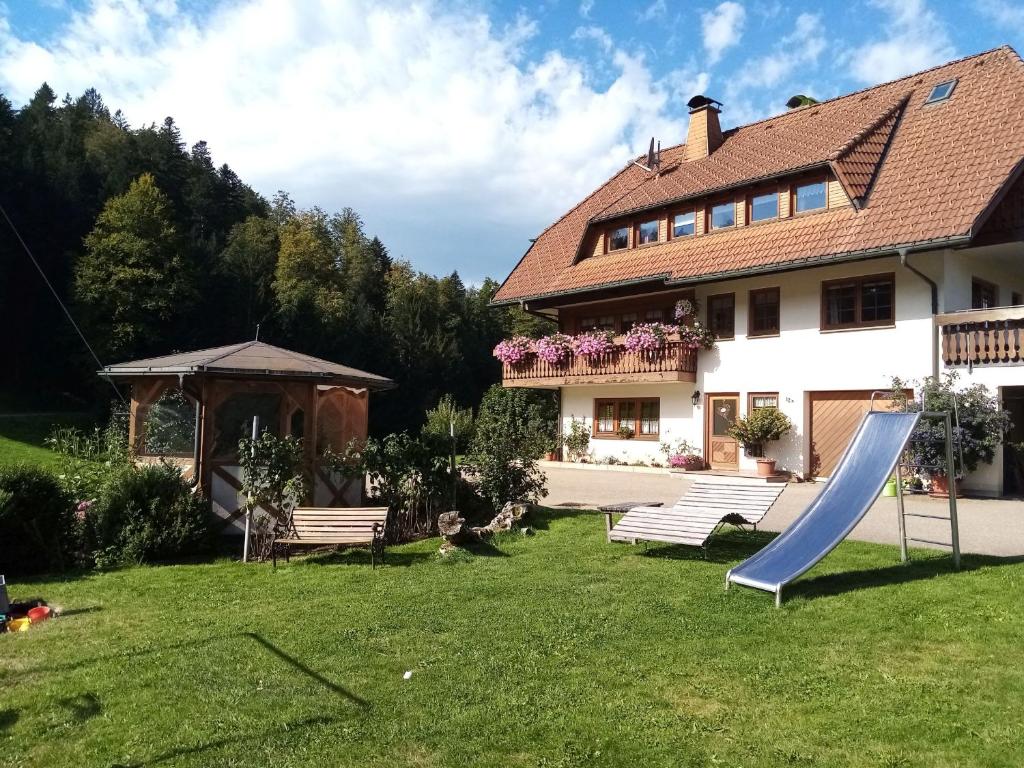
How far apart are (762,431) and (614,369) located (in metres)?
5.12

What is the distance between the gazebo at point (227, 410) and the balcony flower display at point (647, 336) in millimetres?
10146

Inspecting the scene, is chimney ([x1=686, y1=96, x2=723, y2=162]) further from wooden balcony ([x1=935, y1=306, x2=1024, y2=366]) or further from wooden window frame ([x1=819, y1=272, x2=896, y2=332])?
wooden balcony ([x1=935, y1=306, x2=1024, y2=366])

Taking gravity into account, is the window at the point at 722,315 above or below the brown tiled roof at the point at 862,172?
below

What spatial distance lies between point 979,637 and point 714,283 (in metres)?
16.4

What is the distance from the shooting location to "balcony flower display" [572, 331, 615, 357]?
75.8 ft

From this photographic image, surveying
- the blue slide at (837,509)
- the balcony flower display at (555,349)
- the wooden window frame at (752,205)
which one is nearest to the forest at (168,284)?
the balcony flower display at (555,349)

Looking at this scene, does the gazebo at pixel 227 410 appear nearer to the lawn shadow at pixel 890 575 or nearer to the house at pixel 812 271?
the lawn shadow at pixel 890 575

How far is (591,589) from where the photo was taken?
8.02 metres

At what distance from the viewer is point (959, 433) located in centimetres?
1479

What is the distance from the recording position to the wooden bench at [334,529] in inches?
401

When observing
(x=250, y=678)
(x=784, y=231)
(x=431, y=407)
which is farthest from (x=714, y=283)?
(x=431, y=407)

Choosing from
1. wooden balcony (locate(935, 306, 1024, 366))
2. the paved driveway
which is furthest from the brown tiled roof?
the paved driveway

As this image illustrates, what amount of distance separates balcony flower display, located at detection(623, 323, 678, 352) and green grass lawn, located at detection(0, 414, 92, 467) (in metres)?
16.3

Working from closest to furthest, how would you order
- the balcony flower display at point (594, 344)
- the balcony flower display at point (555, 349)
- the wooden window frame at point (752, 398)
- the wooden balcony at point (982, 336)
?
the wooden balcony at point (982, 336), the wooden window frame at point (752, 398), the balcony flower display at point (594, 344), the balcony flower display at point (555, 349)
